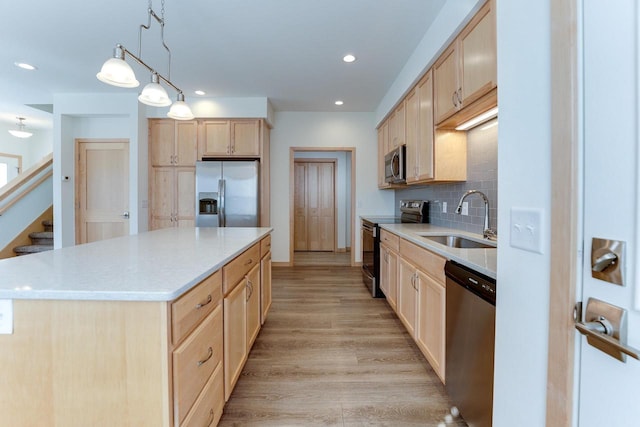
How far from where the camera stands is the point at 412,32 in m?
2.62

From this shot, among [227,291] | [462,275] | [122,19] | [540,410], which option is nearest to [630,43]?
[540,410]

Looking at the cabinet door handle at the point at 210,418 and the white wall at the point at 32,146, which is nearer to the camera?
the cabinet door handle at the point at 210,418

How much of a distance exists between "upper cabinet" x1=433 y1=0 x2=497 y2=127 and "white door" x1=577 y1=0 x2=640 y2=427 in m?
1.20

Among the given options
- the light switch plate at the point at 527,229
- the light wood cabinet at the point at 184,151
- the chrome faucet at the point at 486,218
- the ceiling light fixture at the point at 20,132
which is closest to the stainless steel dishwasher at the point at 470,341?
the light switch plate at the point at 527,229

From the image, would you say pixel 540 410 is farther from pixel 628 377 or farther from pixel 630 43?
pixel 630 43

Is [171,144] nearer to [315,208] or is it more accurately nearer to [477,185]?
[315,208]

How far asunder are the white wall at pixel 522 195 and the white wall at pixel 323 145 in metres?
4.08

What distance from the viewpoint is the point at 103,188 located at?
4465 mm

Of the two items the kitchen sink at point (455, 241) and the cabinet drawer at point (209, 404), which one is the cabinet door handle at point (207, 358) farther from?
the kitchen sink at point (455, 241)

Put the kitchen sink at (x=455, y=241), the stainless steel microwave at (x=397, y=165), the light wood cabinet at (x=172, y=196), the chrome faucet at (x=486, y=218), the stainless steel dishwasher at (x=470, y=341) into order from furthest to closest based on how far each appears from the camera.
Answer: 1. the light wood cabinet at (x=172, y=196)
2. the stainless steel microwave at (x=397, y=165)
3. the kitchen sink at (x=455, y=241)
4. the chrome faucet at (x=486, y=218)
5. the stainless steel dishwasher at (x=470, y=341)

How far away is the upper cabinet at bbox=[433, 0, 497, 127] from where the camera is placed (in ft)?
5.53

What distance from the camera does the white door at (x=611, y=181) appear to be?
0.52 metres

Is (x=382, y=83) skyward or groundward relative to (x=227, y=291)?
skyward

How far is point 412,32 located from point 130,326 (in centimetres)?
300
